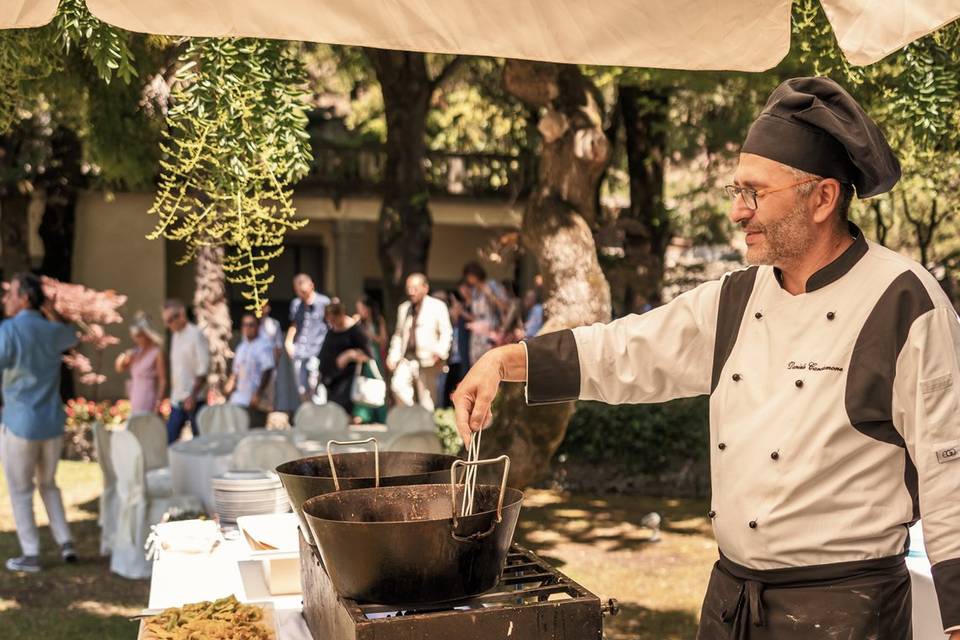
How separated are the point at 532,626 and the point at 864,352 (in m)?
0.80

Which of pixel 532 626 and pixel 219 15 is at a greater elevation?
pixel 219 15

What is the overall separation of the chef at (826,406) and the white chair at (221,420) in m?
5.85

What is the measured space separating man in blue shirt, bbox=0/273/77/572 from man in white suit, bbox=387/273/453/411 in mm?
2924

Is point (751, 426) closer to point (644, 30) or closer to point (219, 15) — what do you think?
point (644, 30)

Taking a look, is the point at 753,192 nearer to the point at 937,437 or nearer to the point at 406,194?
the point at 937,437

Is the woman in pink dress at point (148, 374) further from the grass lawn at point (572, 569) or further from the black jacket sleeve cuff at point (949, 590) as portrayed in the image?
the black jacket sleeve cuff at point (949, 590)

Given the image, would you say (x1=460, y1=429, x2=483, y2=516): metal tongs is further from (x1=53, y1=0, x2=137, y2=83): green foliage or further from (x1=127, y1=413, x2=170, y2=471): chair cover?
(x1=127, y1=413, x2=170, y2=471): chair cover

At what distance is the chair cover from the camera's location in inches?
290

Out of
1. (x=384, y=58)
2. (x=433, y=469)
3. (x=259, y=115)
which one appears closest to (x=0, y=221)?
(x=384, y=58)

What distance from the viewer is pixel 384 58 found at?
8.27 meters

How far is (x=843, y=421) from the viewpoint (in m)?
2.11

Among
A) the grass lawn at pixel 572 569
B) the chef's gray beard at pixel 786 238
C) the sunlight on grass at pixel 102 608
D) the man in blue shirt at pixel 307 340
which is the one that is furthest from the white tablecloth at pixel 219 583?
the man in blue shirt at pixel 307 340

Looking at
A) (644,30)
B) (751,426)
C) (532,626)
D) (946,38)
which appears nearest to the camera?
(532,626)

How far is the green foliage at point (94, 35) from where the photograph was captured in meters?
3.02
